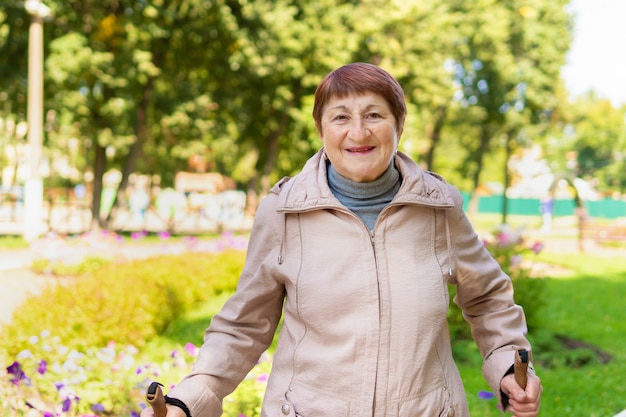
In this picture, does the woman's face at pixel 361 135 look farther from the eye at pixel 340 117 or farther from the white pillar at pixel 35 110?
the white pillar at pixel 35 110

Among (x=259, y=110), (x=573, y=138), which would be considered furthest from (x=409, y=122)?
(x=573, y=138)

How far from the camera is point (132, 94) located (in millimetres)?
18500

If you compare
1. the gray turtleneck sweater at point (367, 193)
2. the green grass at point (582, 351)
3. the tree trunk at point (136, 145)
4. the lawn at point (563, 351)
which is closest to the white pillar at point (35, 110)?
the tree trunk at point (136, 145)

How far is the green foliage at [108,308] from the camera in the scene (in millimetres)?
5957

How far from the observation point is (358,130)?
1879mm

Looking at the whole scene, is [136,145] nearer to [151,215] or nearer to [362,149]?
[151,215]

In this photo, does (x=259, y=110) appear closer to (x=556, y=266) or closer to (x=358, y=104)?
(x=556, y=266)

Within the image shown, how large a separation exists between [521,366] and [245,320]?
751 mm

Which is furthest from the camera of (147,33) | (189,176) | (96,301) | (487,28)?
(189,176)

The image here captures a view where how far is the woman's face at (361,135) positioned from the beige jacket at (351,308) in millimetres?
86

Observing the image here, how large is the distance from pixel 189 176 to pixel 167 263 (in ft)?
157

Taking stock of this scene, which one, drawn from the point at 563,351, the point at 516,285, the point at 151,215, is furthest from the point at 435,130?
the point at 563,351

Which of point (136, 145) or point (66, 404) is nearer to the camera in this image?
point (66, 404)

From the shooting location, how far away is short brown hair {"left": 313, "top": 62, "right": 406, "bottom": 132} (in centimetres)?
188
